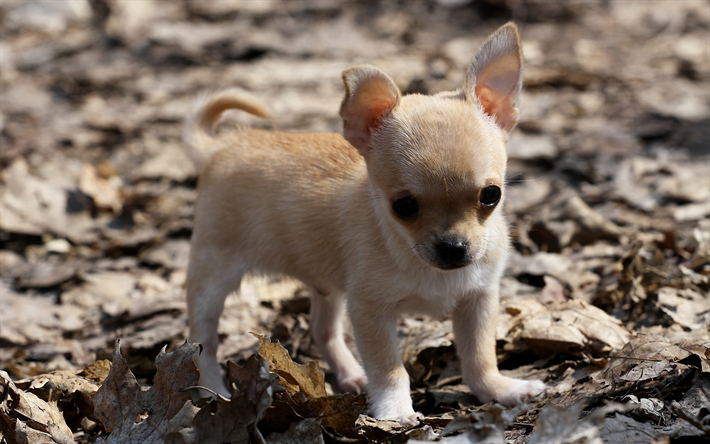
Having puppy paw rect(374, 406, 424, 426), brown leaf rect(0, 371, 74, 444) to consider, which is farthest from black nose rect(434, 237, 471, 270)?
brown leaf rect(0, 371, 74, 444)

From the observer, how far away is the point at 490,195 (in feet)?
11.2

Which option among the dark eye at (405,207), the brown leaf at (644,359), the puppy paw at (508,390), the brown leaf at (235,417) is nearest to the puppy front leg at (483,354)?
the puppy paw at (508,390)

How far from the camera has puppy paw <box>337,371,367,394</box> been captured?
4.32 meters

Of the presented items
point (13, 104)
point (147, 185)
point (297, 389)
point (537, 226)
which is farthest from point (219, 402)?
point (13, 104)

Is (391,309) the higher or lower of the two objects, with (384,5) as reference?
lower

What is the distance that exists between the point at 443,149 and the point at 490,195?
324 mm

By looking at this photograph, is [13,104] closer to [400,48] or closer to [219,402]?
[400,48]

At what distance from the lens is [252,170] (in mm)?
4398

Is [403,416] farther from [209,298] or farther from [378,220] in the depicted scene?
[209,298]

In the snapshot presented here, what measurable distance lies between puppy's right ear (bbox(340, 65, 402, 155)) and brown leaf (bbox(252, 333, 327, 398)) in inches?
A: 45.5

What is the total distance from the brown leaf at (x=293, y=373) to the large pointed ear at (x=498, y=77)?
1559 mm

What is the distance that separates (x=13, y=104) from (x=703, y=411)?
7379 millimetres

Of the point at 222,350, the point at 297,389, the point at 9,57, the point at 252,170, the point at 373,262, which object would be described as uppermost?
the point at 9,57

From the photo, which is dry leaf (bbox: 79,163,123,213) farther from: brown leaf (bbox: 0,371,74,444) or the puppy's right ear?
the puppy's right ear
